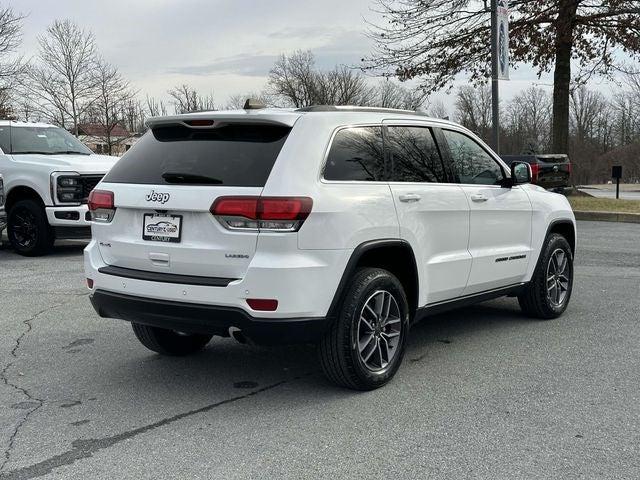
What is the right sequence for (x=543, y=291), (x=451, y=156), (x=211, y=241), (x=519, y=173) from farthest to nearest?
(x=543, y=291)
(x=519, y=173)
(x=451, y=156)
(x=211, y=241)

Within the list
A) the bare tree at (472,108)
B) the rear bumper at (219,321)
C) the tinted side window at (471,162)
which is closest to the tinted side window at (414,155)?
the tinted side window at (471,162)

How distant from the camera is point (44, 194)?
33.5 ft

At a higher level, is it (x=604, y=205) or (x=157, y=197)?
(x=157, y=197)

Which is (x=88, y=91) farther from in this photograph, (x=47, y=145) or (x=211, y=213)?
(x=211, y=213)

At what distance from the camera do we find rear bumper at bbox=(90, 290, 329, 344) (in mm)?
3729

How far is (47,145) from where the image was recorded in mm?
11359

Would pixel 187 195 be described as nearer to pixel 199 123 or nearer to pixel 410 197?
pixel 199 123

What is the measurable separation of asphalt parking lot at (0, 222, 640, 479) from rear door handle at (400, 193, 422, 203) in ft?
3.89

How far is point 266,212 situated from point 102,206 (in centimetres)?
130

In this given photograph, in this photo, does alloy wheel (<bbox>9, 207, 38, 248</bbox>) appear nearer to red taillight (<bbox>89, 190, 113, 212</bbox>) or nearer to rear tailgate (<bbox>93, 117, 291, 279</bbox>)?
red taillight (<bbox>89, 190, 113, 212</bbox>)

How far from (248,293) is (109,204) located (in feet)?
4.07

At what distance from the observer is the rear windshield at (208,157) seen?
3.88 meters

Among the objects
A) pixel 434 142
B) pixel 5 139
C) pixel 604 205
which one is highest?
pixel 5 139

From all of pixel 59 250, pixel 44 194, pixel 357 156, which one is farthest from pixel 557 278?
pixel 59 250
